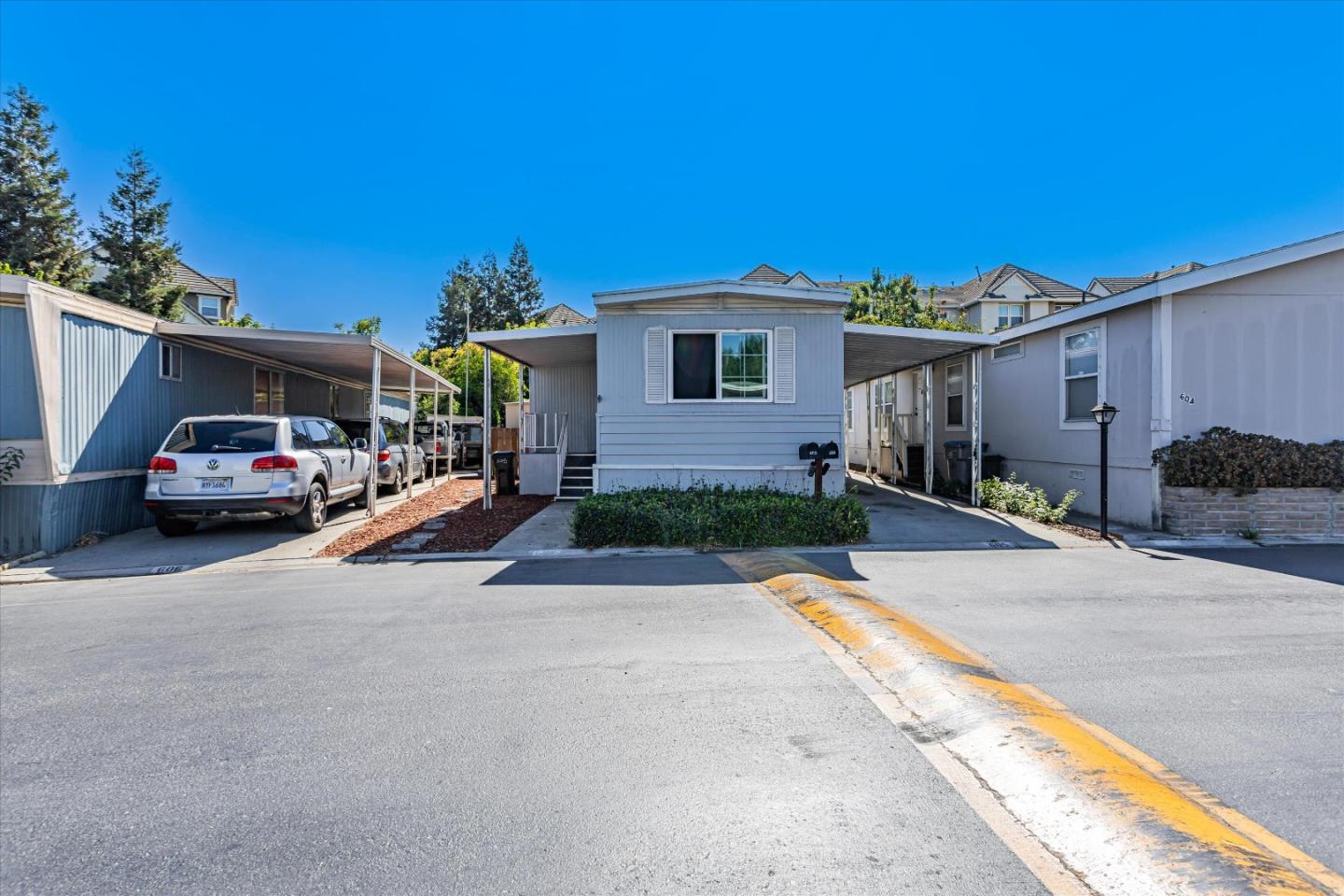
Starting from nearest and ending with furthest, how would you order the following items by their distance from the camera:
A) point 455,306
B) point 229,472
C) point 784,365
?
point 229,472, point 784,365, point 455,306

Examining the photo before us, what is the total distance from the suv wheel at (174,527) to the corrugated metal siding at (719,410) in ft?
19.2

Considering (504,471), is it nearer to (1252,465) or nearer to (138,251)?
(1252,465)

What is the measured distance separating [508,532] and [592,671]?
234 inches

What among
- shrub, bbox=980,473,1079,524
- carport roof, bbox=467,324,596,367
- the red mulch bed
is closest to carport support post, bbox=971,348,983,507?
shrub, bbox=980,473,1079,524

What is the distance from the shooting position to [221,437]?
30.5 feet

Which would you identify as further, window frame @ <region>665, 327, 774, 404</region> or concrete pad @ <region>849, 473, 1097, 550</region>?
window frame @ <region>665, 327, 774, 404</region>

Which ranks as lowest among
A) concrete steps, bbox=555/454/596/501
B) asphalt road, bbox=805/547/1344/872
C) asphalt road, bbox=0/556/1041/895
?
asphalt road, bbox=0/556/1041/895

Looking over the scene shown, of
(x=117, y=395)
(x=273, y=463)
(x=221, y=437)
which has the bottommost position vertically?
(x=273, y=463)

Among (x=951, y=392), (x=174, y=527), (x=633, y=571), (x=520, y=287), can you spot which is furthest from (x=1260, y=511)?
(x=520, y=287)

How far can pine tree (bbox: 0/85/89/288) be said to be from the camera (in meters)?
24.2

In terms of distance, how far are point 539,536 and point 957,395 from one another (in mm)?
10429

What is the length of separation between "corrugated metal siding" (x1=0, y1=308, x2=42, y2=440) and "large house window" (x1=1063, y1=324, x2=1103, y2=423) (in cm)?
1446

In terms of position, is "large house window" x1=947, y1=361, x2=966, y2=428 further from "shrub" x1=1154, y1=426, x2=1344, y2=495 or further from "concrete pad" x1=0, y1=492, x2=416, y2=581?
"concrete pad" x1=0, y1=492, x2=416, y2=581

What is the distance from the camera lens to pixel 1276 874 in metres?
2.27
